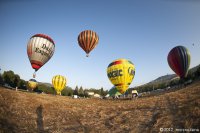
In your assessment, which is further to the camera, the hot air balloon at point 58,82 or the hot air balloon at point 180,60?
the hot air balloon at point 58,82

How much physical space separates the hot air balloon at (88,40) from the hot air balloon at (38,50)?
882 centimetres

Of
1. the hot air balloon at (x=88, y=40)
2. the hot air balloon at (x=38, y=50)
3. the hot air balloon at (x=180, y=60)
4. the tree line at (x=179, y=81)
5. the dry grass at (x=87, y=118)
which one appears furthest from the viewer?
the tree line at (x=179, y=81)

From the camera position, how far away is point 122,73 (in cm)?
2766

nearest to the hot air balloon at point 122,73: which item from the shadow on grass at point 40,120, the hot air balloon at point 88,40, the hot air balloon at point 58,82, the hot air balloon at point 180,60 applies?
the hot air balloon at point 180,60

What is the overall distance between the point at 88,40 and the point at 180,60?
17.5 metres

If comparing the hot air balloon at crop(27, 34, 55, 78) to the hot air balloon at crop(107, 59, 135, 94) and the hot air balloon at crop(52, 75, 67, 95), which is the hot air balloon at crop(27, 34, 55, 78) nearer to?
the hot air balloon at crop(107, 59, 135, 94)

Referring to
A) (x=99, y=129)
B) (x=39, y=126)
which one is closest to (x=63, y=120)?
(x=39, y=126)

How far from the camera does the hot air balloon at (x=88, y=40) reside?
36125 mm

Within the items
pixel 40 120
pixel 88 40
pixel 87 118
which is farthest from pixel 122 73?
pixel 40 120

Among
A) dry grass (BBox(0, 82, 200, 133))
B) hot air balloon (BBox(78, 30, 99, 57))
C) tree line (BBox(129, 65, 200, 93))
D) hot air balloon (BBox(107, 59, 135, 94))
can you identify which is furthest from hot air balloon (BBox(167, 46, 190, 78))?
dry grass (BBox(0, 82, 200, 133))

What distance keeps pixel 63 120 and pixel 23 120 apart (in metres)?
2.99

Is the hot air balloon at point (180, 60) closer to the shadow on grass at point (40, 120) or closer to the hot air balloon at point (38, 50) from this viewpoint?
the hot air balloon at point (38, 50)

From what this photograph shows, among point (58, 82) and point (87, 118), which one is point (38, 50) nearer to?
point (87, 118)

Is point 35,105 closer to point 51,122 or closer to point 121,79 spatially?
point 51,122
